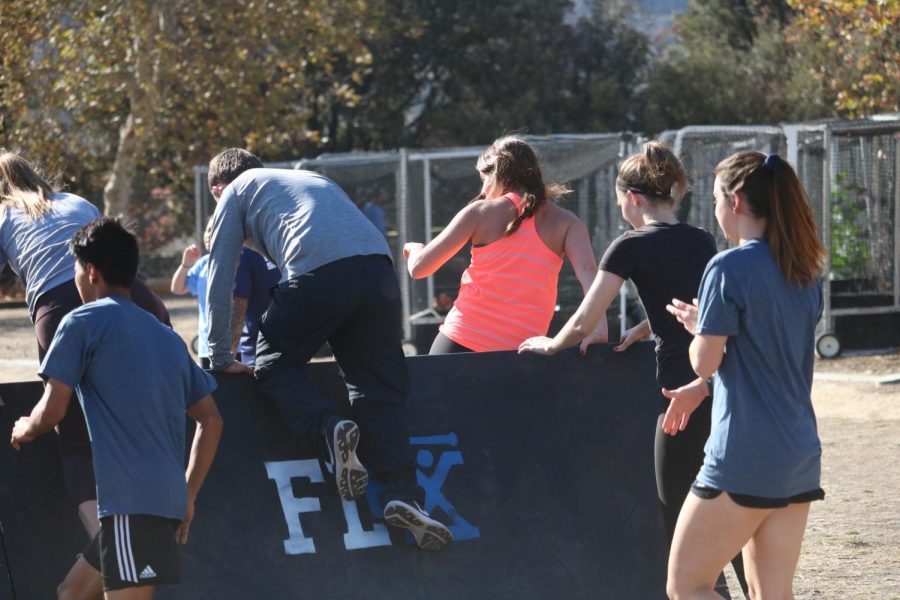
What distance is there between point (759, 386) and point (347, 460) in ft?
5.43

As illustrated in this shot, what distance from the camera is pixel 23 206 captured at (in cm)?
473

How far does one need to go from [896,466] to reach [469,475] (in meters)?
4.66

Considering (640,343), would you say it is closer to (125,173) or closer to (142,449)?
(142,449)

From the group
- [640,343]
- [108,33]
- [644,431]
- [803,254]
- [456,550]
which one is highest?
[108,33]

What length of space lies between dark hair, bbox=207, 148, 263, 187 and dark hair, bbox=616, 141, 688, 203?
4.92 feet

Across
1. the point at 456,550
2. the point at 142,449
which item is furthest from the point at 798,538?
the point at 142,449

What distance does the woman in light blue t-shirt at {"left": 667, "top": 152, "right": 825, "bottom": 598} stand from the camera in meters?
3.50

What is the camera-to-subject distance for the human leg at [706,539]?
3.53 meters

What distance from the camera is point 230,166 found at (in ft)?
16.4

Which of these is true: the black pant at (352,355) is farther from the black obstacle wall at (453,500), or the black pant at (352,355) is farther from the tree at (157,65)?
the tree at (157,65)

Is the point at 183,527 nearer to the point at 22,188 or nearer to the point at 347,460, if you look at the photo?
the point at 347,460

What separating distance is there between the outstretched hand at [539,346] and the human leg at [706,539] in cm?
134

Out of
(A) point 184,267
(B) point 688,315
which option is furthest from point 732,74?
(B) point 688,315

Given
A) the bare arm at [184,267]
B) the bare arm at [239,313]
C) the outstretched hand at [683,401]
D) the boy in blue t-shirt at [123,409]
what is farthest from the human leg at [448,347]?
the boy in blue t-shirt at [123,409]
